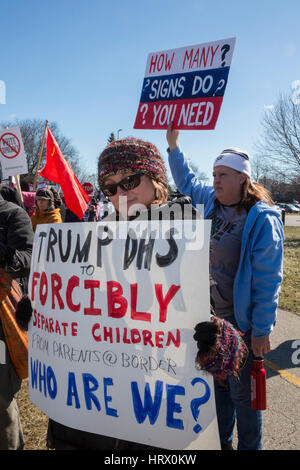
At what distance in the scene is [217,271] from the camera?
2.22 m

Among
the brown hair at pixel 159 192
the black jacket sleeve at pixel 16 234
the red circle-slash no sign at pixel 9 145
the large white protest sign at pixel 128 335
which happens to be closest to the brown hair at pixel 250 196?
the brown hair at pixel 159 192

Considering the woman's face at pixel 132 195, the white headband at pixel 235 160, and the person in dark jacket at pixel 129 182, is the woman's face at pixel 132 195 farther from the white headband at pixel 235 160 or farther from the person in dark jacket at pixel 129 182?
the white headband at pixel 235 160

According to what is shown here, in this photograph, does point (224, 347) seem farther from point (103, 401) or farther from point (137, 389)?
point (103, 401)

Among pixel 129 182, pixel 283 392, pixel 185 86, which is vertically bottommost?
pixel 283 392

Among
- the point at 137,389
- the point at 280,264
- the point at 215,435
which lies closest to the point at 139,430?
the point at 137,389

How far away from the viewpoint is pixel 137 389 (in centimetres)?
130

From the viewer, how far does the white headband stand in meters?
2.29

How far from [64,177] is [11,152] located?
1.72m

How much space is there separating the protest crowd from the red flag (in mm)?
1711

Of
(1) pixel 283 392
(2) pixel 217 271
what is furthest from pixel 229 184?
(1) pixel 283 392

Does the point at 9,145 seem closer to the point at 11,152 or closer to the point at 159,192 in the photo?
the point at 11,152

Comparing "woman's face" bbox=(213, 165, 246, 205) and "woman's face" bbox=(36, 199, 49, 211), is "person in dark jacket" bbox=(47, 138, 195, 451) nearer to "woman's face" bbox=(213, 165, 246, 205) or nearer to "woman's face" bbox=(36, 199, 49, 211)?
"woman's face" bbox=(213, 165, 246, 205)

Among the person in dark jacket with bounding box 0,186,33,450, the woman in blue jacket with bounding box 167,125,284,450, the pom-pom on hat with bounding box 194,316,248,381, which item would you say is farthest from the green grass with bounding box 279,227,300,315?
the pom-pom on hat with bounding box 194,316,248,381
